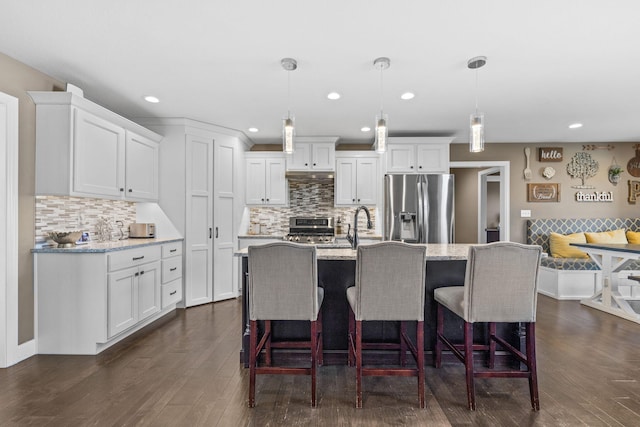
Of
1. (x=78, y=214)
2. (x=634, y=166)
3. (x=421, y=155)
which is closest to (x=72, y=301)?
(x=78, y=214)

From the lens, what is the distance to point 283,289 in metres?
2.10

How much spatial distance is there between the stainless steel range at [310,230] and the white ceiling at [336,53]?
1.68 m

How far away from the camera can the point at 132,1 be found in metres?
1.98

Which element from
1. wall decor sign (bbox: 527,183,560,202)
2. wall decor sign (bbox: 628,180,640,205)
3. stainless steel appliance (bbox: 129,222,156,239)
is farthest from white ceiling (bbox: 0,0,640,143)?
wall decor sign (bbox: 628,180,640,205)

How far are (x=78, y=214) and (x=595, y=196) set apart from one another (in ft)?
24.4

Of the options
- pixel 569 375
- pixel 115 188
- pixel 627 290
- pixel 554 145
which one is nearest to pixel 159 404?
pixel 115 188

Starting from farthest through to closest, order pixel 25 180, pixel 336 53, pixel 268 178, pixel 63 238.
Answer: pixel 268 178
pixel 63 238
pixel 25 180
pixel 336 53

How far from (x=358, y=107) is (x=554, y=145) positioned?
3.99 metres

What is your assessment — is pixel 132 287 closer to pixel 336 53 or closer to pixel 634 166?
pixel 336 53

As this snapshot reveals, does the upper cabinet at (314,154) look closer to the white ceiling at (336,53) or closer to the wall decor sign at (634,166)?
the white ceiling at (336,53)

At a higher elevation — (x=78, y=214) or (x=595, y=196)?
(x=595, y=196)

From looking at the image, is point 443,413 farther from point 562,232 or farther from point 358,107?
point 562,232

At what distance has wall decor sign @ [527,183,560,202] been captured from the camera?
562 centimetres

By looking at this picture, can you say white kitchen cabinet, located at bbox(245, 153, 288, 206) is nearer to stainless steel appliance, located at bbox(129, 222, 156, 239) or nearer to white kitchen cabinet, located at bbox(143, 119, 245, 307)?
white kitchen cabinet, located at bbox(143, 119, 245, 307)
